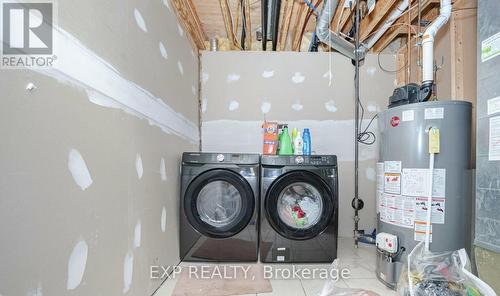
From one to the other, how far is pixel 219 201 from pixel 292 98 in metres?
1.39

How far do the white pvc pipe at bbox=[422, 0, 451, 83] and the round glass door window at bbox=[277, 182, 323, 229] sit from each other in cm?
113

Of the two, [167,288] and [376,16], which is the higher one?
[376,16]

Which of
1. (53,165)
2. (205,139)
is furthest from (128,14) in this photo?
(205,139)

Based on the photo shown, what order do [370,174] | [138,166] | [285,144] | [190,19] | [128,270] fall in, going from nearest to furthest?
1. [128,270]
2. [138,166]
3. [190,19]
4. [285,144]
5. [370,174]

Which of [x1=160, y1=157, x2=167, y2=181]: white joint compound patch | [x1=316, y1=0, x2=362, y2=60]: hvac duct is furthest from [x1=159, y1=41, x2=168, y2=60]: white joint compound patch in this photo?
[x1=316, y1=0, x2=362, y2=60]: hvac duct

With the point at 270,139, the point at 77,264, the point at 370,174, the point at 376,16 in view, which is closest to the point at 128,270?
the point at 77,264

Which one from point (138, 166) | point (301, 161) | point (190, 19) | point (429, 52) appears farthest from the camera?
point (190, 19)

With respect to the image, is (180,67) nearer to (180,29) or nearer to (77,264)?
(180,29)

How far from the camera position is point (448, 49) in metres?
2.04

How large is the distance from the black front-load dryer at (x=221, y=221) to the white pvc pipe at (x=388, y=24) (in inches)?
71.1

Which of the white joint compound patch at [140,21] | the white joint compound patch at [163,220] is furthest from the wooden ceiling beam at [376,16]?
the white joint compound patch at [163,220]

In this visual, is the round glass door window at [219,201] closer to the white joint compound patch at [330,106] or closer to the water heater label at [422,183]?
the water heater label at [422,183]

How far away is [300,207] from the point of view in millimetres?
2088

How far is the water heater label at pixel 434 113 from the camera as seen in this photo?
56.5 inches
